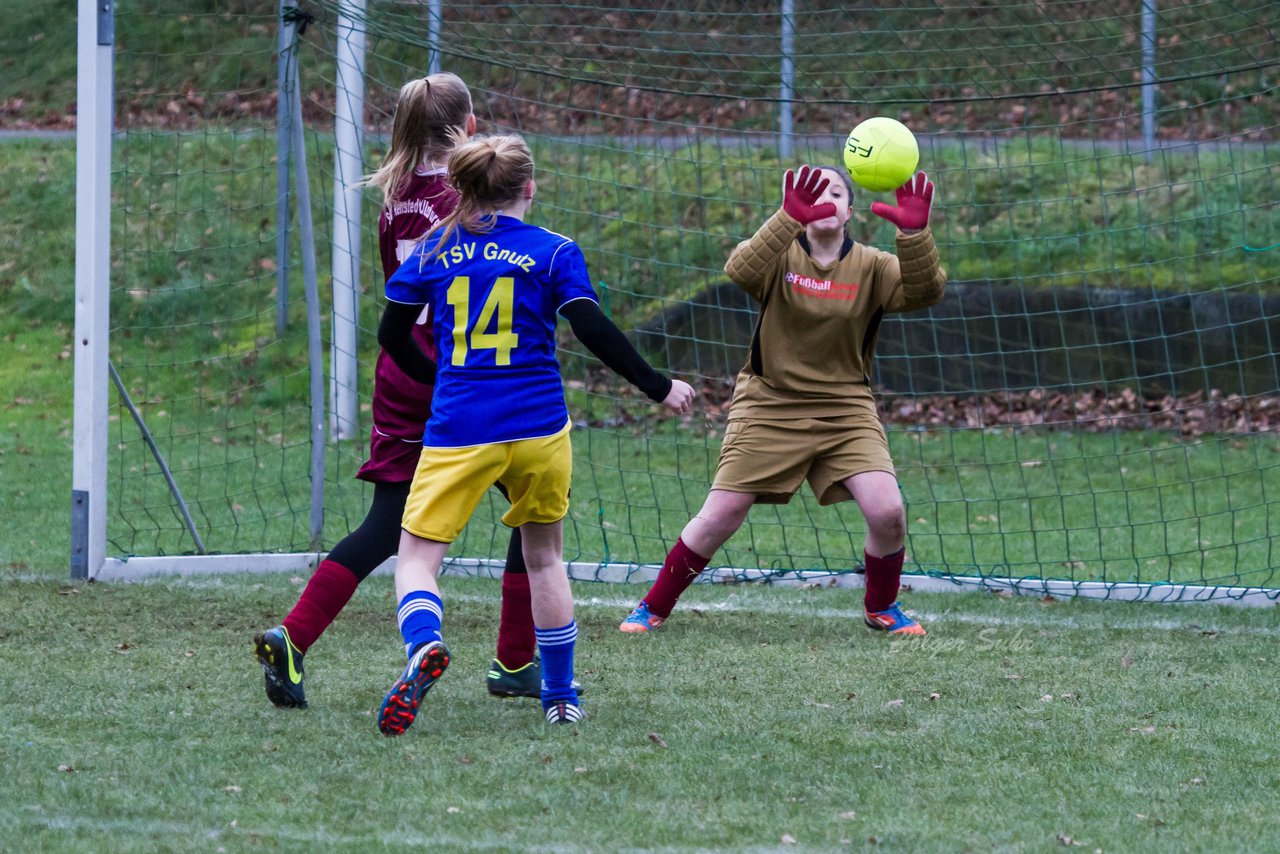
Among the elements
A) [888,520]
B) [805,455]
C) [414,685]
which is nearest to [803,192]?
[805,455]

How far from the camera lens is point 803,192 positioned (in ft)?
16.6

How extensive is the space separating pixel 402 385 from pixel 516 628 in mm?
768

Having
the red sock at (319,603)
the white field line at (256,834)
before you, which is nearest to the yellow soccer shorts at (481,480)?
the red sock at (319,603)

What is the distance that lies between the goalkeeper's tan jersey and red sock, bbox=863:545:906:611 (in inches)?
20.8

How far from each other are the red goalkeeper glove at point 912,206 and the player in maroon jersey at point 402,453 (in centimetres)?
139

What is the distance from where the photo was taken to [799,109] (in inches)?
542

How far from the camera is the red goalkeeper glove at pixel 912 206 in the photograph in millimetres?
4934

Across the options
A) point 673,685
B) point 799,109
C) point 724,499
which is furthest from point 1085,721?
point 799,109

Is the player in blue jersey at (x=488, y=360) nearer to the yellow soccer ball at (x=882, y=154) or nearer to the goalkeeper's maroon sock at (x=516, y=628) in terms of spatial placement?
the goalkeeper's maroon sock at (x=516, y=628)

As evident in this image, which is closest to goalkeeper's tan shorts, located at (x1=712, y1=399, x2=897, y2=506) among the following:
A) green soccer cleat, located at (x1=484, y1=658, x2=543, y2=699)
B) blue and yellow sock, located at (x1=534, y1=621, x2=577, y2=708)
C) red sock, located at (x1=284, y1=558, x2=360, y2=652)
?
green soccer cleat, located at (x1=484, y1=658, x2=543, y2=699)

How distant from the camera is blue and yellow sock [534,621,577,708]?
407 cm

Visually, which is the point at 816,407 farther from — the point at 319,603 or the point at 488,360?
the point at 319,603

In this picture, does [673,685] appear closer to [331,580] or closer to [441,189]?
[331,580]

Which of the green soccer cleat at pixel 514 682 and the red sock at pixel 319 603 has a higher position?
the red sock at pixel 319 603
